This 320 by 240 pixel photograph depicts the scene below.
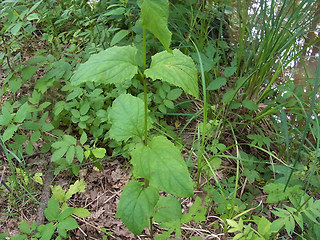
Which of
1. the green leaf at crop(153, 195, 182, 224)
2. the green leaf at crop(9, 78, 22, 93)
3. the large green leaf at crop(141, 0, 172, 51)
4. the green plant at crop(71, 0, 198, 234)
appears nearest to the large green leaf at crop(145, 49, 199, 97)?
the green plant at crop(71, 0, 198, 234)

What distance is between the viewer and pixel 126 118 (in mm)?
1139

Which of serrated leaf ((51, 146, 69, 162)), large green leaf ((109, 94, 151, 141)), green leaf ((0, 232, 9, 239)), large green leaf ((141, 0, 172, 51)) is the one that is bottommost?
green leaf ((0, 232, 9, 239))

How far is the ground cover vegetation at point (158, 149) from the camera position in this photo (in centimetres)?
107

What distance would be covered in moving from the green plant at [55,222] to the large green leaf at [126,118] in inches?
22.7

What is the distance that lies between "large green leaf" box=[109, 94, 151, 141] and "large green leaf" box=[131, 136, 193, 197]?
11cm

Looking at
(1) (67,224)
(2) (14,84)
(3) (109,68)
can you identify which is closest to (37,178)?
(1) (67,224)

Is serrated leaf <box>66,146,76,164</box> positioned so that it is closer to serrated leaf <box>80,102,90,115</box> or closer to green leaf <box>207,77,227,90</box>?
serrated leaf <box>80,102,90,115</box>

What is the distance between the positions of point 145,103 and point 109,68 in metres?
0.21

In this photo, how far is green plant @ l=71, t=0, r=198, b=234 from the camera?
791 mm

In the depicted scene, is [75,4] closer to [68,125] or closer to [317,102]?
[68,125]

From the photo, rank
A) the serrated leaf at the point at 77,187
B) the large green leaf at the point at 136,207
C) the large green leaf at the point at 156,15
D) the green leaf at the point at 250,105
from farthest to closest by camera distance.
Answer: the green leaf at the point at 250,105, the serrated leaf at the point at 77,187, the large green leaf at the point at 136,207, the large green leaf at the point at 156,15

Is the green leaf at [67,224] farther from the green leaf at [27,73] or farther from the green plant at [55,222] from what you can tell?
the green leaf at [27,73]

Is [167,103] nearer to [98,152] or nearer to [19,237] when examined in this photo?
[98,152]

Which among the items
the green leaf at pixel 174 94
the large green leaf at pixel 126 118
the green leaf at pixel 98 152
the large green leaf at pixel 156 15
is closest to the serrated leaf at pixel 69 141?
the green leaf at pixel 98 152
